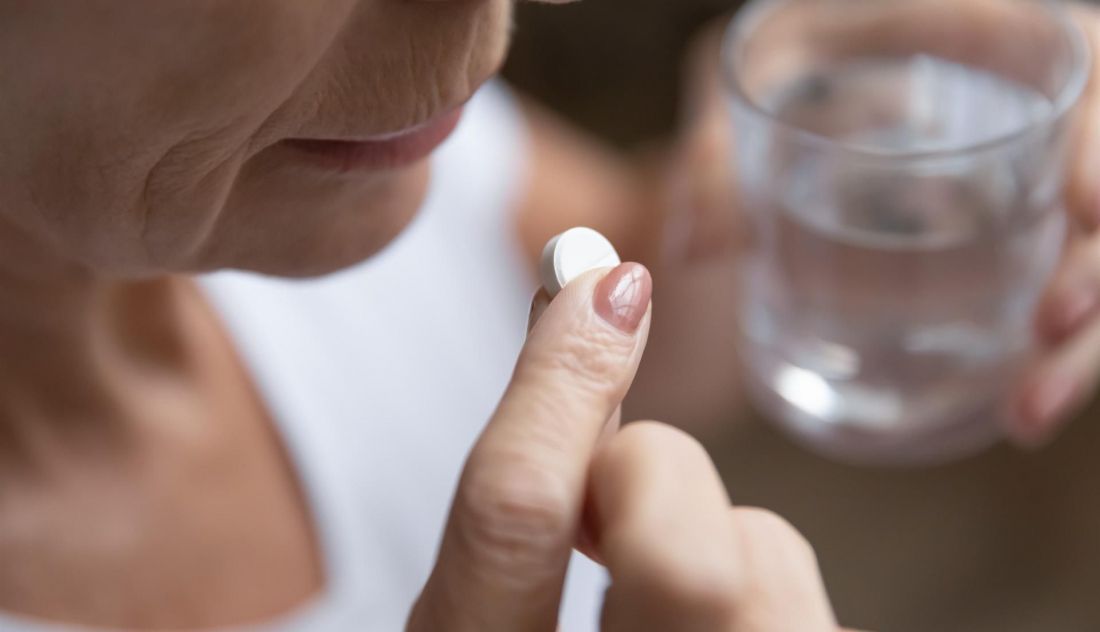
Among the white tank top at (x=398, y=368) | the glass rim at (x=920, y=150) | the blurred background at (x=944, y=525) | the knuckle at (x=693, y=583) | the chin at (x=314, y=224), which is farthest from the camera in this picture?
the blurred background at (x=944, y=525)

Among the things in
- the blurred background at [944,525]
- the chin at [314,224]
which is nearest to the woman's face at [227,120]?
the chin at [314,224]

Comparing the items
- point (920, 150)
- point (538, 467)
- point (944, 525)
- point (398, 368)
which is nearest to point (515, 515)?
point (538, 467)

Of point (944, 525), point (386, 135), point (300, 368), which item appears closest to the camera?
point (386, 135)

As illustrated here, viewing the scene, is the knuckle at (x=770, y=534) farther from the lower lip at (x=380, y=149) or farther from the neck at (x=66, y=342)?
the neck at (x=66, y=342)

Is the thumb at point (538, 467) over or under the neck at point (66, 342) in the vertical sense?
over

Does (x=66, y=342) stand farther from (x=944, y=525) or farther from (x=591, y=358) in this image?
(x=944, y=525)

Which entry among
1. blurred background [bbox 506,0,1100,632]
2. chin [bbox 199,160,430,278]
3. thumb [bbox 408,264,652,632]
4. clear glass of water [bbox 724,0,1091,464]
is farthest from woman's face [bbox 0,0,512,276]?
blurred background [bbox 506,0,1100,632]

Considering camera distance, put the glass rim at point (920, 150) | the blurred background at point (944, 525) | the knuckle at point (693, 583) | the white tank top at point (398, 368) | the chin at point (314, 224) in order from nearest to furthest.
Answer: the knuckle at point (693, 583) < the chin at point (314, 224) < the glass rim at point (920, 150) < the white tank top at point (398, 368) < the blurred background at point (944, 525)
